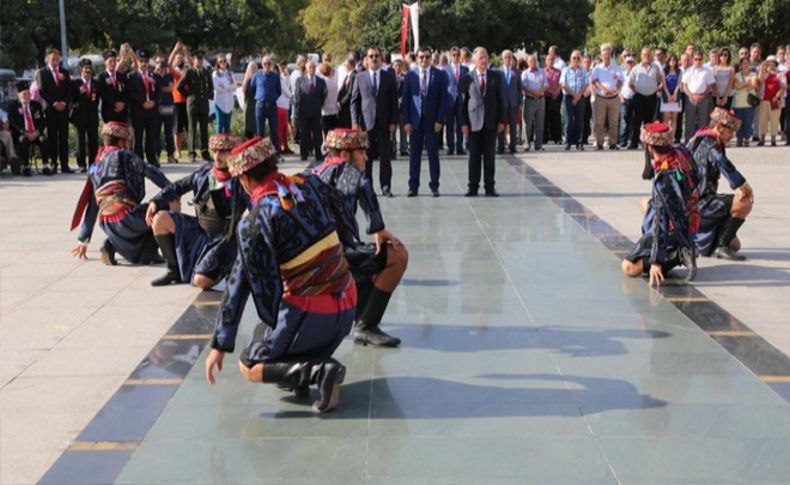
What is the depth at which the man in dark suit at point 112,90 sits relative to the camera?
56.0 ft

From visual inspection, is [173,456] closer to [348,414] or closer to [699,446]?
[348,414]

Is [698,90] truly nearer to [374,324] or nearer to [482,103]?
[482,103]

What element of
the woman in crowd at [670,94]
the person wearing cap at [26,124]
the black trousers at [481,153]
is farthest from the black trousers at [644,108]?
the person wearing cap at [26,124]

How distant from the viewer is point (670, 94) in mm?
19594

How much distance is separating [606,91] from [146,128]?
8.00 metres

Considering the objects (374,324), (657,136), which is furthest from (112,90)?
(374,324)

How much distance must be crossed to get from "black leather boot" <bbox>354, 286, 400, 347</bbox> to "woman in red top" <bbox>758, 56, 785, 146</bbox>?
14738 millimetres

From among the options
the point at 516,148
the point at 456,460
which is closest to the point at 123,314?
the point at 456,460

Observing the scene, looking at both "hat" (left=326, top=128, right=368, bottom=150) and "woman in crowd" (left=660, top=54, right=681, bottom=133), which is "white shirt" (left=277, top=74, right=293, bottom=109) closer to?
"woman in crowd" (left=660, top=54, right=681, bottom=133)

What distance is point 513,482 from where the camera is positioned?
15.7 feet

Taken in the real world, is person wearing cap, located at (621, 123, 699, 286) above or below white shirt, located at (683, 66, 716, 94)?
below

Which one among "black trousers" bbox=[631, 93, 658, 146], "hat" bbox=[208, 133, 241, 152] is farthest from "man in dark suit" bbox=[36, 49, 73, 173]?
"black trousers" bbox=[631, 93, 658, 146]

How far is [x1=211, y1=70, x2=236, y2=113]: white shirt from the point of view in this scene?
19094mm

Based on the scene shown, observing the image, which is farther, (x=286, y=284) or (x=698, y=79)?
(x=698, y=79)
